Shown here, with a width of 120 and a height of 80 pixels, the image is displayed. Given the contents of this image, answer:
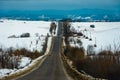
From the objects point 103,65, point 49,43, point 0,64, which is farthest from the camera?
point 49,43

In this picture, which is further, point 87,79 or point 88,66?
point 88,66

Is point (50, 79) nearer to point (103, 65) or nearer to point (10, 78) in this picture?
point (10, 78)

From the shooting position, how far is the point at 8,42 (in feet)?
330

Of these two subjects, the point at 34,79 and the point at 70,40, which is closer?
the point at 34,79

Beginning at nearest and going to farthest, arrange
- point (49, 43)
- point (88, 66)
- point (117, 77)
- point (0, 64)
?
Result: point (117, 77) < point (88, 66) < point (0, 64) < point (49, 43)

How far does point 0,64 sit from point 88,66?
1612cm

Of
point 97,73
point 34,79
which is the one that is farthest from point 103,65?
point 34,79

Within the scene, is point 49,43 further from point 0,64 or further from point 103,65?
point 103,65

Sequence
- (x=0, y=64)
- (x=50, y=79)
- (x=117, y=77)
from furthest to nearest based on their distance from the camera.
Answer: (x=0, y=64) < (x=50, y=79) < (x=117, y=77)

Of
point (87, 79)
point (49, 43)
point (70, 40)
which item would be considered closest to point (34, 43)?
point (49, 43)

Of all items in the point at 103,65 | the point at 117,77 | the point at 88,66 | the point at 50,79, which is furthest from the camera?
the point at 88,66

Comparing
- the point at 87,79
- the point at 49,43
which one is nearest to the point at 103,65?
the point at 87,79

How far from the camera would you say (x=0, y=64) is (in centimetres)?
3997

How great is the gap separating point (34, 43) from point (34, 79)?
78.6 m
